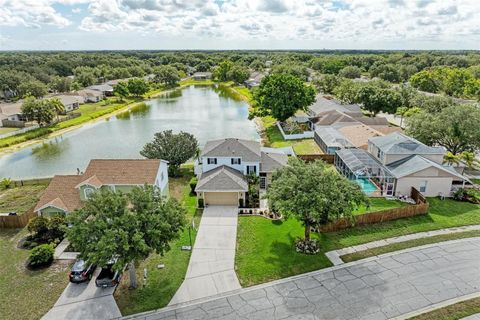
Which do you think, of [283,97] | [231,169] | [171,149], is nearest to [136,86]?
[283,97]

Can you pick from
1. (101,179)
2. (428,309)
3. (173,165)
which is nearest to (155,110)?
(173,165)

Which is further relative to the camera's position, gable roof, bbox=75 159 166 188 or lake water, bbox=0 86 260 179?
lake water, bbox=0 86 260 179

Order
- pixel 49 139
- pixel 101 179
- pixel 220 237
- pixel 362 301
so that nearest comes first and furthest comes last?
pixel 362 301 < pixel 220 237 < pixel 101 179 < pixel 49 139

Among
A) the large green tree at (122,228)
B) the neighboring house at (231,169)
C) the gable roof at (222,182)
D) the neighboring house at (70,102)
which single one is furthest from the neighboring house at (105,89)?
the large green tree at (122,228)

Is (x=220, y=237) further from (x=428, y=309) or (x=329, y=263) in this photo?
(x=428, y=309)

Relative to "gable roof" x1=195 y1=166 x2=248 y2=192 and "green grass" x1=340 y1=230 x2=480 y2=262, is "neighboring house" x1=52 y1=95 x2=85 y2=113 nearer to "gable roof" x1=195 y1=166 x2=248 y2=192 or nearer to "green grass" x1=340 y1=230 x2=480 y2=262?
"gable roof" x1=195 y1=166 x2=248 y2=192

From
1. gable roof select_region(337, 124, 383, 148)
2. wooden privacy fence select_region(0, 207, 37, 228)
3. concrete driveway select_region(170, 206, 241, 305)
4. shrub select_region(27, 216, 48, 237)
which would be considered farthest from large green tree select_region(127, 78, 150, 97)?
concrete driveway select_region(170, 206, 241, 305)

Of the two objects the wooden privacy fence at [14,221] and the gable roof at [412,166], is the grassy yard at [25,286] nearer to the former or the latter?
the wooden privacy fence at [14,221]

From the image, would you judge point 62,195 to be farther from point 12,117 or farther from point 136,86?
point 136,86
